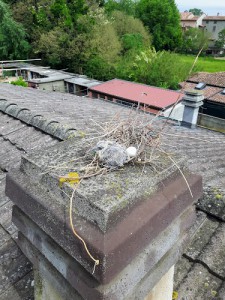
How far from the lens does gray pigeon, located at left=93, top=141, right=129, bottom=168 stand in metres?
1.35

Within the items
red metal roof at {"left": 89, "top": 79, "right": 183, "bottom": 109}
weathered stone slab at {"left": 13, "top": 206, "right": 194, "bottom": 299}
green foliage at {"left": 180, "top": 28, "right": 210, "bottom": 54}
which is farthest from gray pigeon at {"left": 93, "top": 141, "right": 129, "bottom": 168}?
green foliage at {"left": 180, "top": 28, "right": 210, "bottom": 54}

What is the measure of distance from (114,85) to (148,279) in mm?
22686

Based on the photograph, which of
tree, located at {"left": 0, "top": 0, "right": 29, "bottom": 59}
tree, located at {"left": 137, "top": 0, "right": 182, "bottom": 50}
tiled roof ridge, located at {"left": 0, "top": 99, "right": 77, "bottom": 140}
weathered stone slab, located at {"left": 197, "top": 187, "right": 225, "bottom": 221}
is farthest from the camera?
tree, located at {"left": 137, "top": 0, "right": 182, "bottom": 50}

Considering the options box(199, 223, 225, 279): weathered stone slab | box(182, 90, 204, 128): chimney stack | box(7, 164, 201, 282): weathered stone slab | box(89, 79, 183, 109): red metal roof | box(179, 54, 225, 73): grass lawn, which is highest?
box(7, 164, 201, 282): weathered stone slab

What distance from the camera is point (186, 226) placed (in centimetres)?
156

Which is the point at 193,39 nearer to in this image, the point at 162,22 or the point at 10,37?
A: the point at 162,22

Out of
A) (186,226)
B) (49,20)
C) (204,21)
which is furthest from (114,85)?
(204,21)

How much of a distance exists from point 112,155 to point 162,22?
48.3m

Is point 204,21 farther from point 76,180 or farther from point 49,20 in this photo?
point 76,180

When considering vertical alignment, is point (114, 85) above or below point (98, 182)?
below

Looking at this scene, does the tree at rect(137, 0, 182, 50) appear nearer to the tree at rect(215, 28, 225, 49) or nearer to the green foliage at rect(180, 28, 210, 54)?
the green foliage at rect(180, 28, 210, 54)

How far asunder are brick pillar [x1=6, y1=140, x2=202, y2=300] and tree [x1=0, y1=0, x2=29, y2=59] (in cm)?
3325

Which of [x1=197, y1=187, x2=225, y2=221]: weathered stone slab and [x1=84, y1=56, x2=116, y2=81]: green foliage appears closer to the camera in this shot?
[x1=197, y1=187, x2=225, y2=221]: weathered stone slab

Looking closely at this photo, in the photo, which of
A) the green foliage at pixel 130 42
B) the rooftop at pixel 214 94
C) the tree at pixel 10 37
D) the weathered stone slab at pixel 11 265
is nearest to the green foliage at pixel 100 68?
the green foliage at pixel 130 42
